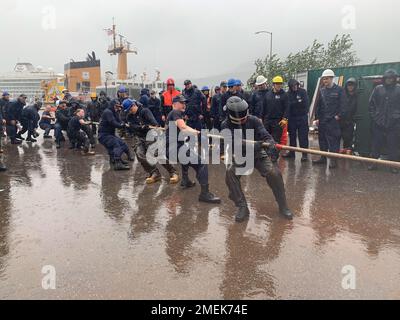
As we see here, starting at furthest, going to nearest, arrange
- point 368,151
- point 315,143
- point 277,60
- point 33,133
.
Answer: point 277,60
point 33,133
point 315,143
point 368,151

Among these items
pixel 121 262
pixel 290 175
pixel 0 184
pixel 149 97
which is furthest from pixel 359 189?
pixel 149 97

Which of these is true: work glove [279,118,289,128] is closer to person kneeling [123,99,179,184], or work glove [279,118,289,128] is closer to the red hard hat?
person kneeling [123,99,179,184]

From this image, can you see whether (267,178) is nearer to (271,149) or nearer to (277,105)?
(271,149)

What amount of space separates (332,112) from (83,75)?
1319 inches

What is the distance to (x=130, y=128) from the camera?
7141mm

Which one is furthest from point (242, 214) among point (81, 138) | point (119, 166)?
point (81, 138)

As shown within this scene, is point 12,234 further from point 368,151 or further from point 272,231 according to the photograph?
point 368,151

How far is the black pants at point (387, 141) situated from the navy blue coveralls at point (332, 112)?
0.69 metres

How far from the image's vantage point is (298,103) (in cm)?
793

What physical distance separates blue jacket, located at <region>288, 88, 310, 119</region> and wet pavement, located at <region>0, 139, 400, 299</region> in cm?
173

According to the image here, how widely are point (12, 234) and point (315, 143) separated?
878 centimetres

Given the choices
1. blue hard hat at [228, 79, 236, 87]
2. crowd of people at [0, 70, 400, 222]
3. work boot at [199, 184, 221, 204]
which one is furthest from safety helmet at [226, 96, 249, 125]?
blue hard hat at [228, 79, 236, 87]

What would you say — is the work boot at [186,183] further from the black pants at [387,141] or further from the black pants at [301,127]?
the black pants at [387,141]

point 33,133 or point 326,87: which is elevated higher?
point 326,87
